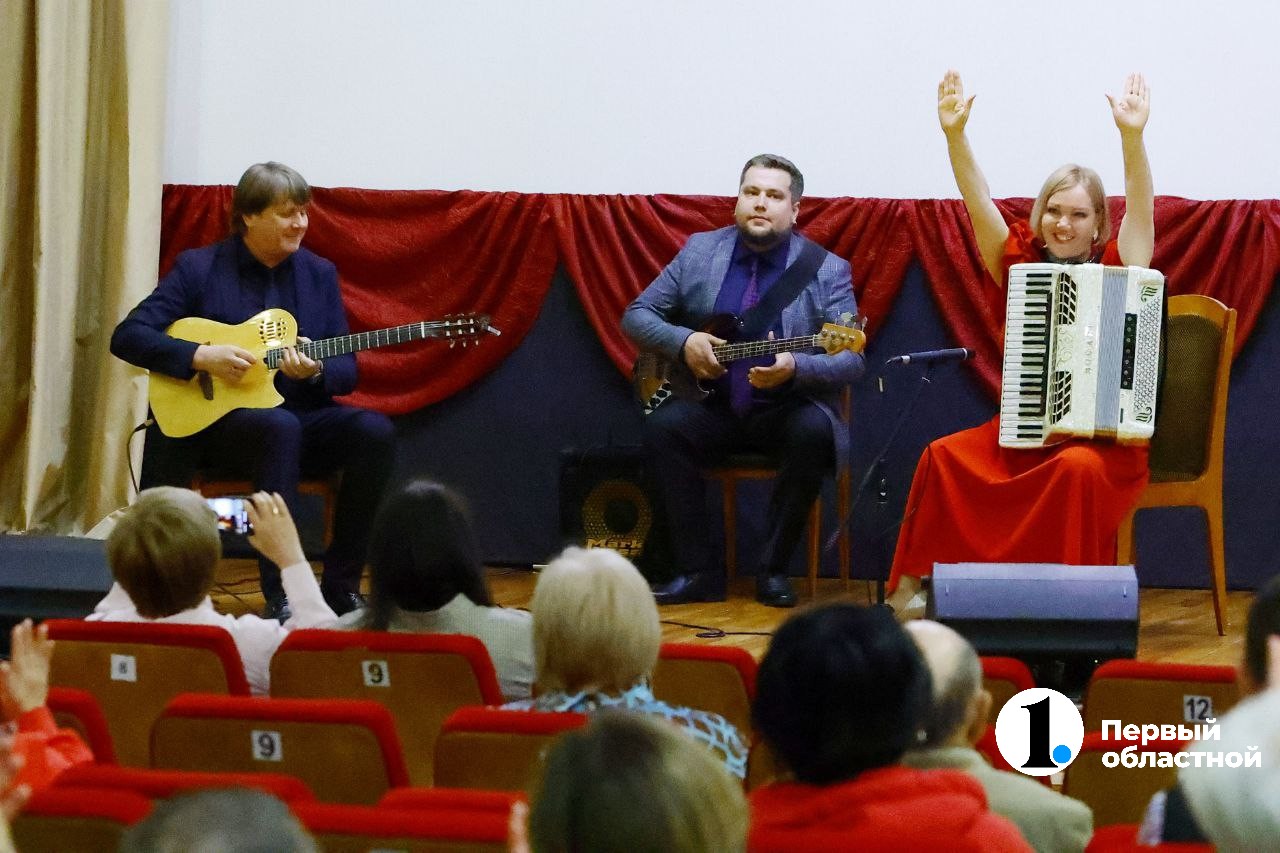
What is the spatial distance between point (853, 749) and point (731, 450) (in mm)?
3714

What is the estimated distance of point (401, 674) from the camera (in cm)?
266

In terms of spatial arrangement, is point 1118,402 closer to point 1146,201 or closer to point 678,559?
point 1146,201

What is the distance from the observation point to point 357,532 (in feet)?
16.5

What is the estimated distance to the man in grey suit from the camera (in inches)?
207

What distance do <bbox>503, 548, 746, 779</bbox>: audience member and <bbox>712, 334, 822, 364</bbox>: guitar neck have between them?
3.04 meters

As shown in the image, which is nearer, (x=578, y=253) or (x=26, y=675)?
(x=26, y=675)

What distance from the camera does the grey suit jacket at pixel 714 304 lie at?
17.3 feet

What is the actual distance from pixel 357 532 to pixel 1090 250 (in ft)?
7.58

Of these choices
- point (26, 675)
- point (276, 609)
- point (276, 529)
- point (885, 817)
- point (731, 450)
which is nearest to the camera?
point (885, 817)

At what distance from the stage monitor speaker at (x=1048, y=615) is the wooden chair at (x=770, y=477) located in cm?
160

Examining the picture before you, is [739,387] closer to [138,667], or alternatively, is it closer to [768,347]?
[768,347]

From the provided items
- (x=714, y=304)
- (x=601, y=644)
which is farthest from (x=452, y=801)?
(x=714, y=304)

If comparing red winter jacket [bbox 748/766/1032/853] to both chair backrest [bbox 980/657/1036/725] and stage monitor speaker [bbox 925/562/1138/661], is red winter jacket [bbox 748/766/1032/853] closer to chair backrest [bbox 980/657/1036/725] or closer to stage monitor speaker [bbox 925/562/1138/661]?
chair backrest [bbox 980/657/1036/725]

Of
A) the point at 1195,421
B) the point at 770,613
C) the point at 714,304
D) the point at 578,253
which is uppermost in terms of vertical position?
the point at 578,253
